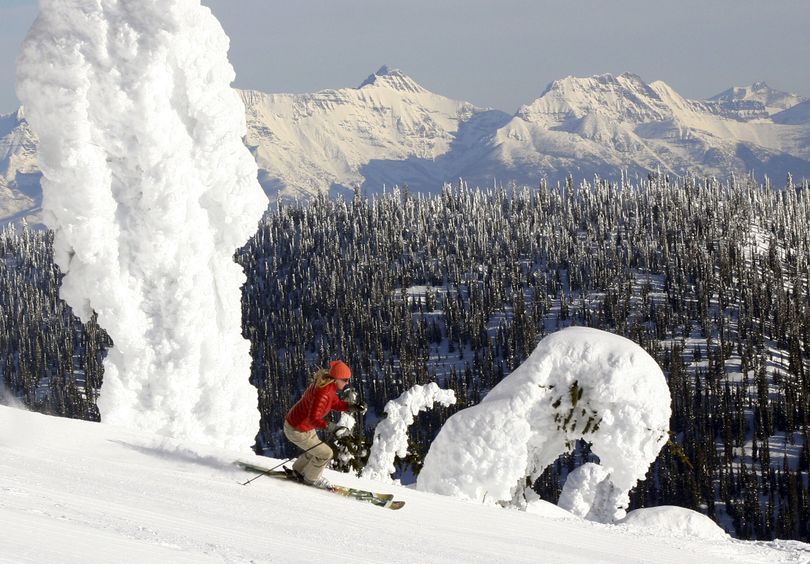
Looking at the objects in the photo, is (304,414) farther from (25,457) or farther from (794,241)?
(794,241)

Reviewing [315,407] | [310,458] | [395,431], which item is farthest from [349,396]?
[395,431]

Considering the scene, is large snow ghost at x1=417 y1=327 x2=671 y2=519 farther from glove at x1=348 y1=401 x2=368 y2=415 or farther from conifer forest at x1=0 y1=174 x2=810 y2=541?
conifer forest at x1=0 y1=174 x2=810 y2=541

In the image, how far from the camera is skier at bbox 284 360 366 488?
17.1 m

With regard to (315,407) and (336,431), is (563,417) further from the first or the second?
(315,407)

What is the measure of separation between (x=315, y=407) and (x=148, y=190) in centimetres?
1268

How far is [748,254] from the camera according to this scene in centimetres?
19700

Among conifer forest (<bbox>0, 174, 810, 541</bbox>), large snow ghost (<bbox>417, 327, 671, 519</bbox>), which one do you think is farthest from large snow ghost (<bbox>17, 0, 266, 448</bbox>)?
conifer forest (<bbox>0, 174, 810, 541</bbox>)

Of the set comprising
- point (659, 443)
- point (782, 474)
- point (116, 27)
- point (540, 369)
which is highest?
point (116, 27)

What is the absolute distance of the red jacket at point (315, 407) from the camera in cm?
1712

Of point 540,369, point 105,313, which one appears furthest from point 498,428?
point 105,313

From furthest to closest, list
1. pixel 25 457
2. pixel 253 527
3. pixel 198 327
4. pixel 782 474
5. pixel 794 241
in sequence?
pixel 794 241
pixel 782 474
pixel 198 327
pixel 25 457
pixel 253 527

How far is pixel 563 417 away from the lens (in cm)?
2670

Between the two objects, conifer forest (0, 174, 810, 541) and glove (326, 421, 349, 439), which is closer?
glove (326, 421, 349, 439)

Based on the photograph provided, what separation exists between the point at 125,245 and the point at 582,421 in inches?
517
